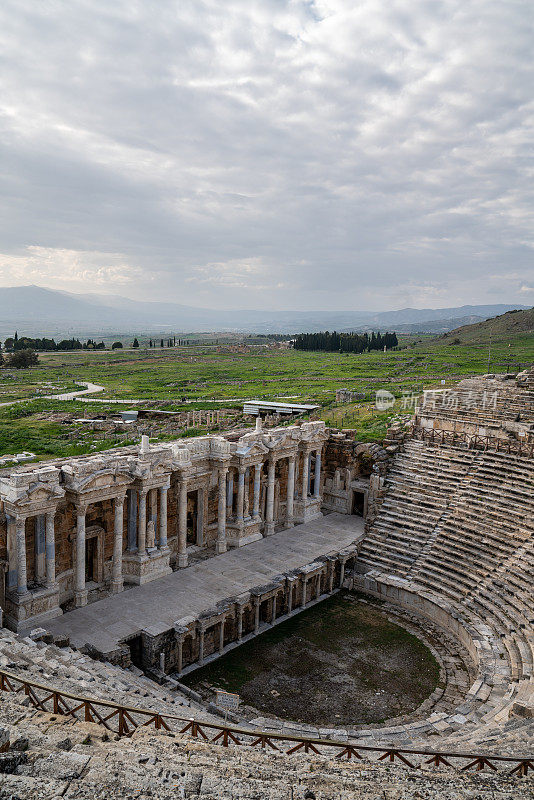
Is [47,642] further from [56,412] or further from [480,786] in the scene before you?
[56,412]

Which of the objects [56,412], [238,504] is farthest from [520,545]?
[56,412]

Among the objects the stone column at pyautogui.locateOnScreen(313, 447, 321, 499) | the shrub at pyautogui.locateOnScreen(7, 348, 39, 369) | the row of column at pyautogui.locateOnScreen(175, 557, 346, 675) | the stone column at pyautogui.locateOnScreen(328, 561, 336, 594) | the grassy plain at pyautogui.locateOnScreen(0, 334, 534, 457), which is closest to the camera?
the row of column at pyautogui.locateOnScreen(175, 557, 346, 675)

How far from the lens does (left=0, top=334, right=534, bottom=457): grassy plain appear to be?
51875 mm

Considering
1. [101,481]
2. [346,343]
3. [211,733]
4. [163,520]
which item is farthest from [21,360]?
[211,733]

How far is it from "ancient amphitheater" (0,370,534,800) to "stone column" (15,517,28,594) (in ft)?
0.33

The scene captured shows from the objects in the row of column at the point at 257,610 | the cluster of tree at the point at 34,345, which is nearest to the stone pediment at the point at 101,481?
the row of column at the point at 257,610

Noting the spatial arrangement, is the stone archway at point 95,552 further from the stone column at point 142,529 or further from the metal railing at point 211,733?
the metal railing at point 211,733

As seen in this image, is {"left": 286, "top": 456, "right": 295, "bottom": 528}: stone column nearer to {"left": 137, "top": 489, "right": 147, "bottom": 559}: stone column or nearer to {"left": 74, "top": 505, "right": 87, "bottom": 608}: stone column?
{"left": 137, "top": 489, "right": 147, "bottom": 559}: stone column

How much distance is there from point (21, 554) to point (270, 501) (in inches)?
593

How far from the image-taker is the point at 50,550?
74.4 ft

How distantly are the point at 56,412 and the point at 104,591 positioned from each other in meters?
42.0

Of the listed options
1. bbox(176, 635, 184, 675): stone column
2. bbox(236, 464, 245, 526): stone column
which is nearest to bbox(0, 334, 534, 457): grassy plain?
bbox(236, 464, 245, 526): stone column

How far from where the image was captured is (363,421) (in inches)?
1980

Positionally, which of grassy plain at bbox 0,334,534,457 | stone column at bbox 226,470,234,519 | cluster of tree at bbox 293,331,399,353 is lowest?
stone column at bbox 226,470,234,519
